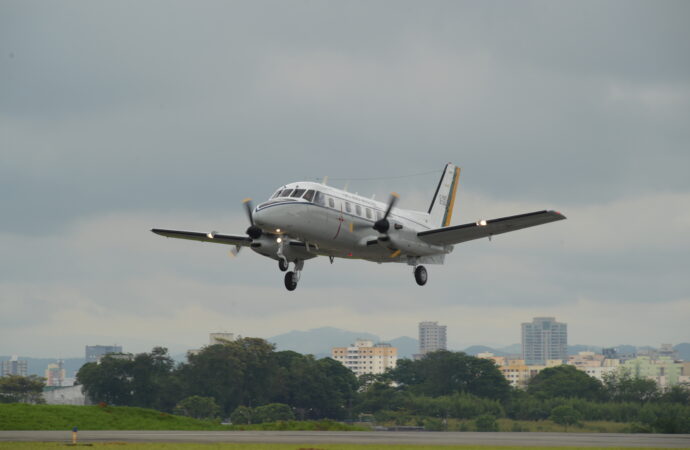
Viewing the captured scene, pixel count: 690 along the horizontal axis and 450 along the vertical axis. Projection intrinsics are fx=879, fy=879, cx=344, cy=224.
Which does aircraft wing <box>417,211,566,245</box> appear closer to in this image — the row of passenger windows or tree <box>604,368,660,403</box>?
the row of passenger windows

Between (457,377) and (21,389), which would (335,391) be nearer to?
(457,377)

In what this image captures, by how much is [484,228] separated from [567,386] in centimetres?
7566

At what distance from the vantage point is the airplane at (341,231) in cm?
4181

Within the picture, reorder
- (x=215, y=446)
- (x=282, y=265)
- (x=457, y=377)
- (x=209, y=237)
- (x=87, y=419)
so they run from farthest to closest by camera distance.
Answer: (x=457, y=377) → (x=87, y=419) → (x=209, y=237) → (x=282, y=265) → (x=215, y=446)

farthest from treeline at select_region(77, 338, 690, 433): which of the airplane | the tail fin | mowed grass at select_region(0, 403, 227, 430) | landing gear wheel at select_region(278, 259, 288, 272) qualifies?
landing gear wheel at select_region(278, 259, 288, 272)

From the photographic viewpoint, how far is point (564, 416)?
92188 mm

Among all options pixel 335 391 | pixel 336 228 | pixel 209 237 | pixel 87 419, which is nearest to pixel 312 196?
pixel 336 228

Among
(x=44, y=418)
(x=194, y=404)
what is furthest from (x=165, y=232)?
(x=194, y=404)

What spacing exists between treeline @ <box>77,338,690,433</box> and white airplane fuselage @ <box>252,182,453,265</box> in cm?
4544

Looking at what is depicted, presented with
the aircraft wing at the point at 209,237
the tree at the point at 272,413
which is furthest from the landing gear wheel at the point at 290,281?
the tree at the point at 272,413

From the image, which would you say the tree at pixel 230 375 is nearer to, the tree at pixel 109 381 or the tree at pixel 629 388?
the tree at pixel 109 381

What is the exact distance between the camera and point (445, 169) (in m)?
58.7

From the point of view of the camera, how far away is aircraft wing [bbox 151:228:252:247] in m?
47.6

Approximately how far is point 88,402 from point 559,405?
55763 millimetres
